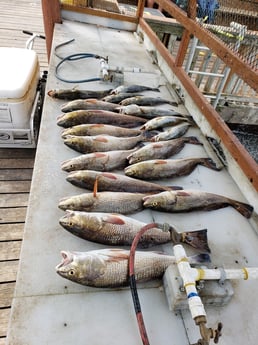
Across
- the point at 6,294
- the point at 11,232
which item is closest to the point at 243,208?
the point at 6,294

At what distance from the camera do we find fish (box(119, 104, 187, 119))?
3.18 m

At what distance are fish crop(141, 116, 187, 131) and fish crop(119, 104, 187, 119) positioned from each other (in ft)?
0.47

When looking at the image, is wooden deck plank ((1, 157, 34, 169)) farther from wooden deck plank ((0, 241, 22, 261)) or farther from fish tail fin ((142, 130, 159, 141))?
fish tail fin ((142, 130, 159, 141))

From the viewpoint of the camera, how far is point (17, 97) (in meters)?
2.90

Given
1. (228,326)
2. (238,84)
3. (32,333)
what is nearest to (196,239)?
(228,326)

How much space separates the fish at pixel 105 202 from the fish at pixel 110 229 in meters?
0.11

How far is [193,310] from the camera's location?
4.14 feet

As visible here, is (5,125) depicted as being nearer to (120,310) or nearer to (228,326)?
(120,310)

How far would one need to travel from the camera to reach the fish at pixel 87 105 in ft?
9.93

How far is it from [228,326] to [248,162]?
1.50 metres

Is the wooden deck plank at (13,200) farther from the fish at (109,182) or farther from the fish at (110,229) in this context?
the fish at (110,229)

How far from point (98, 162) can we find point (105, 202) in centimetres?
51

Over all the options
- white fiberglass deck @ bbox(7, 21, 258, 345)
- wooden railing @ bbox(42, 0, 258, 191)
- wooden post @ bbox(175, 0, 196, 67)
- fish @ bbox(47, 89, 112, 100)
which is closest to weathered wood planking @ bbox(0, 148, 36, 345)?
white fiberglass deck @ bbox(7, 21, 258, 345)

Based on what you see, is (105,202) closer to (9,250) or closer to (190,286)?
(190,286)
